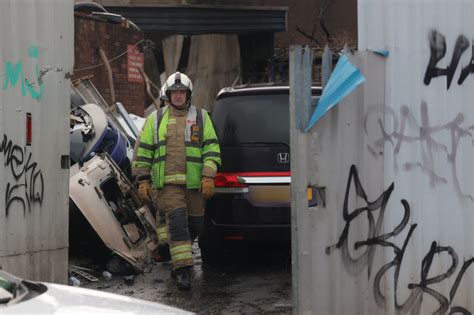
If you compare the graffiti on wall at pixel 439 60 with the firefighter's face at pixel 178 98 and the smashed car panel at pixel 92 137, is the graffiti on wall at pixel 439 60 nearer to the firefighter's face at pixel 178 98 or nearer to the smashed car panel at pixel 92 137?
the firefighter's face at pixel 178 98

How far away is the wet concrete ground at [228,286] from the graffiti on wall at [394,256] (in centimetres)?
130

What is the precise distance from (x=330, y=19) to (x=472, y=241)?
1956cm

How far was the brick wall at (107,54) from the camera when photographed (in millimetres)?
12797

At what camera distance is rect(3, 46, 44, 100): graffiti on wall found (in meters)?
5.91

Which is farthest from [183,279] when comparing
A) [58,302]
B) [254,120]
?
[58,302]

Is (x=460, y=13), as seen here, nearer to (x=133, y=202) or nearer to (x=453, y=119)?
(x=453, y=119)

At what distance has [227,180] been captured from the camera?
23.1 feet

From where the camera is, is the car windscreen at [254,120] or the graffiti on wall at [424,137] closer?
the graffiti on wall at [424,137]

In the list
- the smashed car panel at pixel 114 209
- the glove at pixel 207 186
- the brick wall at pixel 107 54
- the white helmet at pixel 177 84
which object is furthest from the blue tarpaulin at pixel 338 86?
the brick wall at pixel 107 54

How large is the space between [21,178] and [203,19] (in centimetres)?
1188

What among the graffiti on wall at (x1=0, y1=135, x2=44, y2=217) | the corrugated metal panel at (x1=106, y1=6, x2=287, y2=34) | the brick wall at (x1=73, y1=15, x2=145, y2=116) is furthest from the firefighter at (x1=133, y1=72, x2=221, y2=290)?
the corrugated metal panel at (x1=106, y1=6, x2=287, y2=34)

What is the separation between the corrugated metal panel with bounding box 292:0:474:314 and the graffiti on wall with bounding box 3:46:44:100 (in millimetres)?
2580

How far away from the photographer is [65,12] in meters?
6.55

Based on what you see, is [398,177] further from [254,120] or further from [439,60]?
[254,120]
